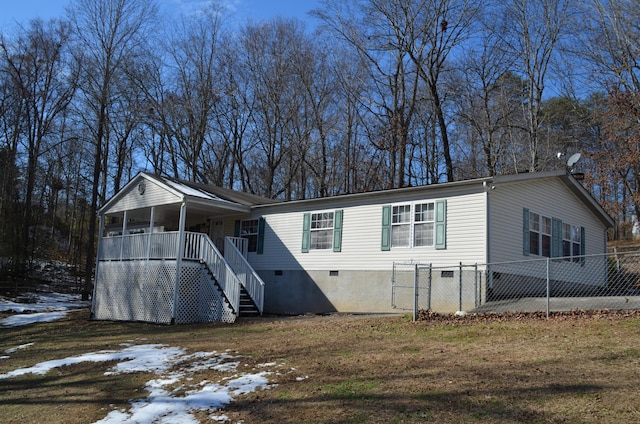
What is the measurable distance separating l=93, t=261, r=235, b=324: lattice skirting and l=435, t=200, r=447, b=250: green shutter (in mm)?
6197

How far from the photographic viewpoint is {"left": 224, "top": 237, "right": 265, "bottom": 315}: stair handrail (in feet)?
51.3

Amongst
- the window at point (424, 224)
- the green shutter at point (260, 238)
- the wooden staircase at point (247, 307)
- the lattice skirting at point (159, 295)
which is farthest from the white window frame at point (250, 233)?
the window at point (424, 224)

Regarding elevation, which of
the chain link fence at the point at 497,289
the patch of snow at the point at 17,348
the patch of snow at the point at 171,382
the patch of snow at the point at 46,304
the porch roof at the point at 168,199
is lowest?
the patch of snow at the point at 46,304

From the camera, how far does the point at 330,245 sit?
1641 centimetres

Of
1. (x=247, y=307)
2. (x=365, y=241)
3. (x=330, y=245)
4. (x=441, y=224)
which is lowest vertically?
(x=247, y=307)

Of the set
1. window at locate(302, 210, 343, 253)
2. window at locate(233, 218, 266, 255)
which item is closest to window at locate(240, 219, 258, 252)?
window at locate(233, 218, 266, 255)

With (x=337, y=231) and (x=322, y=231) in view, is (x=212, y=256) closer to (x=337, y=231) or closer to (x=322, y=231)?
(x=322, y=231)

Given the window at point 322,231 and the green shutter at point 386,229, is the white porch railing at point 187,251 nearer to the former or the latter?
the window at point 322,231

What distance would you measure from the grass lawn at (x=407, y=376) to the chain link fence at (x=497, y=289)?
1.23 metres

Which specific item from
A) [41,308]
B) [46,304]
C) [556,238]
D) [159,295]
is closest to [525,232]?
[556,238]

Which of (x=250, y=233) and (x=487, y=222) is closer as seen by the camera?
(x=487, y=222)

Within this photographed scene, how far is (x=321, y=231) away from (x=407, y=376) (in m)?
10.3

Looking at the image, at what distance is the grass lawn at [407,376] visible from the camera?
5262mm

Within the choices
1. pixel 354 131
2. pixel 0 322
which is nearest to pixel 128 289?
pixel 0 322
